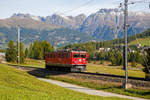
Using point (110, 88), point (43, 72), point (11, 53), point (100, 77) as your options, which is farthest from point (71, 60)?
point (11, 53)

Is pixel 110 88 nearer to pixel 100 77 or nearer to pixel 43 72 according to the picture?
pixel 100 77

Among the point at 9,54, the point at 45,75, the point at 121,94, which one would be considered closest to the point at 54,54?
the point at 45,75

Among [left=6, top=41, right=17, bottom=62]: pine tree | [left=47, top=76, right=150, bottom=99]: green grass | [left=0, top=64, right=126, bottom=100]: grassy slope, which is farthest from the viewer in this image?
[left=6, top=41, right=17, bottom=62]: pine tree

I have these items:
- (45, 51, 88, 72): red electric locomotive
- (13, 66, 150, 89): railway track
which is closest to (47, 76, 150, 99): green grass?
(13, 66, 150, 89): railway track

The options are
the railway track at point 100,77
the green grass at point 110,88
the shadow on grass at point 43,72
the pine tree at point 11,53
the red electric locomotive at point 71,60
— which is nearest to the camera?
the green grass at point 110,88

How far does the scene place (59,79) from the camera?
47.7m

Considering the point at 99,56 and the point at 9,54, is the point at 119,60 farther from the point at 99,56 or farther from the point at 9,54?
the point at 9,54

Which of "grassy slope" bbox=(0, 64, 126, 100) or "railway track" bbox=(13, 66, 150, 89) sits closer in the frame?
"grassy slope" bbox=(0, 64, 126, 100)

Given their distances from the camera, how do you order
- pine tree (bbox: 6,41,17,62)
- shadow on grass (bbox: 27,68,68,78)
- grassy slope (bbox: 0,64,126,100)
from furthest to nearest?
pine tree (bbox: 6,41,17,62), shadow on grass (bbox: 27,68,68,78), grassy slope (bbox: 0,64,126,100)

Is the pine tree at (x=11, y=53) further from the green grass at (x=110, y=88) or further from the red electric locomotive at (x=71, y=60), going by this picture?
the green grass at (x=110, y=88)

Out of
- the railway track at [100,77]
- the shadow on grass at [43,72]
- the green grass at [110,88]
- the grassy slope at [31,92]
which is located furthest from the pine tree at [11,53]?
the grassy slope at [31,92]

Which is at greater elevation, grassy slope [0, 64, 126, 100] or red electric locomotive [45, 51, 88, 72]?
red electric locomotive [45, 51, 88, 72]

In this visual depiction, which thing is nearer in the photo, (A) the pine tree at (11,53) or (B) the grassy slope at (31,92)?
(B) the grassy slope at (31,92)

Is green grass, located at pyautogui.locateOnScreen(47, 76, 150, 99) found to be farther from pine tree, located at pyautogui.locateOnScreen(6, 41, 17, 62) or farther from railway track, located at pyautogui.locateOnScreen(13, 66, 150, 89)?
pine tree, located at pyautogui.locateOnScreen(6, 41, 17, 62)
